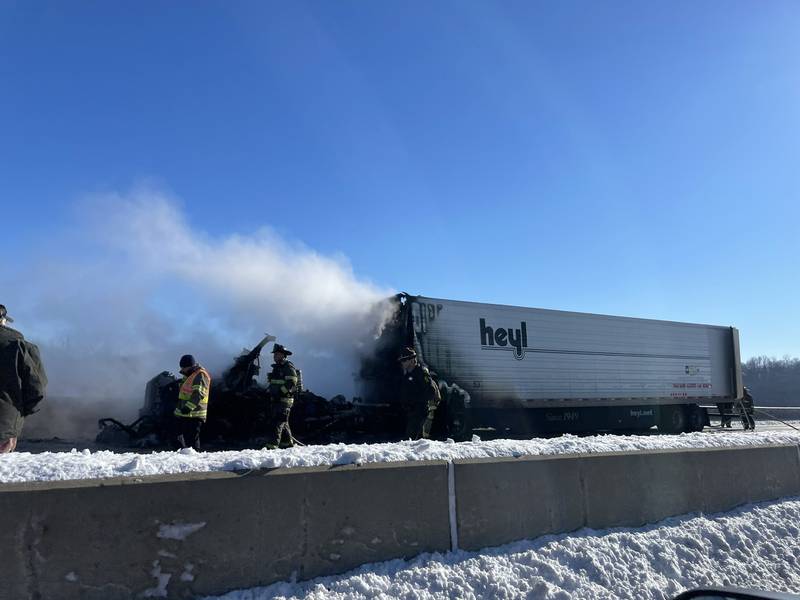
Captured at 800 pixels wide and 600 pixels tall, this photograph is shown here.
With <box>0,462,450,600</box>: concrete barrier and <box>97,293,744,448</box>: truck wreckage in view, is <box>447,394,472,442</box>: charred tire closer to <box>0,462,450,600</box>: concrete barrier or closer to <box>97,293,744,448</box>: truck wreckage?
<box>97,293,744,448</box>: truck wreckage

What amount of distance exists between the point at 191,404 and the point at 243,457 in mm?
4294

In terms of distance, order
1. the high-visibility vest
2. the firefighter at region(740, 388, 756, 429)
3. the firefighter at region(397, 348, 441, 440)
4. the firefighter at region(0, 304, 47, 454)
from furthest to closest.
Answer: the firefighter at region(740, 388, 756, 429) < the firefighter at region(397, 348, 441, 440) < the high-visibility vest < the firefighter at region(0, 304, 47, 454)

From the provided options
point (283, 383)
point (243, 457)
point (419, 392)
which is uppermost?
point (283, 383)

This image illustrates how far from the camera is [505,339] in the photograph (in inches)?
635

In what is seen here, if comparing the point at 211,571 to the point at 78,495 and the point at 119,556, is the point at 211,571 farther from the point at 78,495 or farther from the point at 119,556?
the point at 78,495

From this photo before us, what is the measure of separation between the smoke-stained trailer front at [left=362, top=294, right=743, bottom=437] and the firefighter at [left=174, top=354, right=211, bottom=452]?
6690 millimetres

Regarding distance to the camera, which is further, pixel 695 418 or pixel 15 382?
pixel 695 418

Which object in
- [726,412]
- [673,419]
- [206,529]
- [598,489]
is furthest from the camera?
[726,412]

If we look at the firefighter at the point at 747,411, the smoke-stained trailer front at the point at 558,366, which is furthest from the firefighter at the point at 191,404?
the firefighter at the point at 747,411

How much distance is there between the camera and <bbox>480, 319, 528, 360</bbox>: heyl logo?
51.4 ft

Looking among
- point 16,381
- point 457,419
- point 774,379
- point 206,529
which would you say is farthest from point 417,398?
point 774,379

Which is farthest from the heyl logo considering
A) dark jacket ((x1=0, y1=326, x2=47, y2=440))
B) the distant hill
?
the distant hill

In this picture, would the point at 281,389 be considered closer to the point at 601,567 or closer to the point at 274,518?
the point at 274,518

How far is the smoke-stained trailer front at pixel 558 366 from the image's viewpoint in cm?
1451
